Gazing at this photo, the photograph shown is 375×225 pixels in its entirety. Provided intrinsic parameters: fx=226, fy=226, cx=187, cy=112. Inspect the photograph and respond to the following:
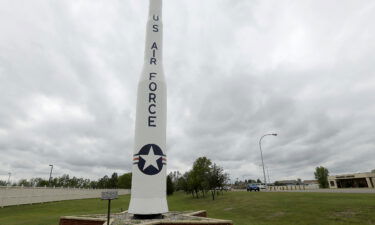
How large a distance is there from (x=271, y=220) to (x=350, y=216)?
531cm

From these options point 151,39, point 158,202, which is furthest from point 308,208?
point 151,39

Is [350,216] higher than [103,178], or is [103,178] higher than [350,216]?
[103,178]

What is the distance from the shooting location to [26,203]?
38781mm

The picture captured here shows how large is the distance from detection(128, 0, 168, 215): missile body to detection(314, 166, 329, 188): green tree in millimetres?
95256

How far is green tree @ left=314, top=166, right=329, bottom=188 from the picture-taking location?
87.7 meters

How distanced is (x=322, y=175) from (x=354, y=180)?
22194 millimetres

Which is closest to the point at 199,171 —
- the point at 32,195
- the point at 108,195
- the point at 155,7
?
the point at 32,195

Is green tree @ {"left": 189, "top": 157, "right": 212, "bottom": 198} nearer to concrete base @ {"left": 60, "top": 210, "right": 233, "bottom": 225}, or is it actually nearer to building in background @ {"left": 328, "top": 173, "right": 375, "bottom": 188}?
concrete base @ {"left": 60, "top": 210, "right": 233, "bottom": 225}

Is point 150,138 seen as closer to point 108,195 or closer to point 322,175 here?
point 108,195

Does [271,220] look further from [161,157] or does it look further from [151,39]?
[151,39]

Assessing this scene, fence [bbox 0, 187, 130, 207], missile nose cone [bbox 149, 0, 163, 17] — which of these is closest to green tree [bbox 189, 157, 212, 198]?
fence [bbox 0, 187, 130, 207]

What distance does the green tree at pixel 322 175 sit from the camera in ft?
288

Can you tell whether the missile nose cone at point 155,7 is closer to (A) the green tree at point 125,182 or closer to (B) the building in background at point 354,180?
(B) the building in background at point 354,180

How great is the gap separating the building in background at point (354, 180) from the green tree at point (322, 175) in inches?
489
